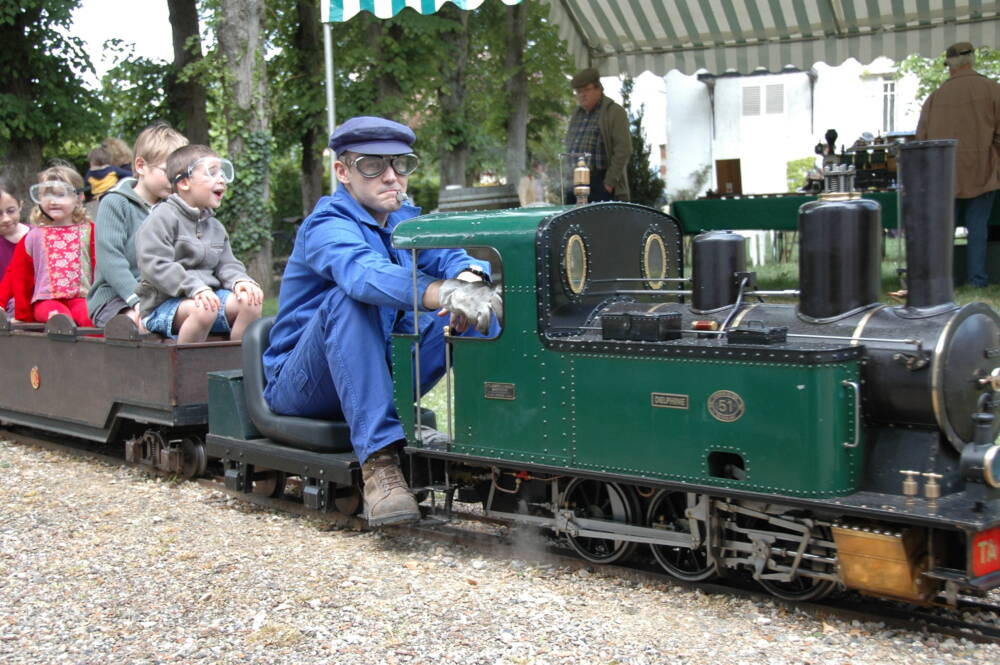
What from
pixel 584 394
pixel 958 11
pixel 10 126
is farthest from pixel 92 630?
pixel 10 126

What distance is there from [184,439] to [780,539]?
4.08 m

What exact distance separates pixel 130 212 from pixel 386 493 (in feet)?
10.7

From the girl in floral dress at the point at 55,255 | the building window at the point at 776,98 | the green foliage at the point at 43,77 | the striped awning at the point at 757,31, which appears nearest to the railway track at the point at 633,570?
the girl in floral dress at the point at 55,255

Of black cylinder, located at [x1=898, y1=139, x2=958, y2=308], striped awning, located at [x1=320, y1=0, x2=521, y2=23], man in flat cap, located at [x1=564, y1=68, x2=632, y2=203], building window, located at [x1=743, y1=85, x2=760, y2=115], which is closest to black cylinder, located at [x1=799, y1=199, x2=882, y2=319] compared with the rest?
black cylinder, located at [x1=898, y1=139, x2=958, y2=308]

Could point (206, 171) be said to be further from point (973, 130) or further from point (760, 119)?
point (760, 119)

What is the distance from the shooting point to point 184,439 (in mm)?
6766

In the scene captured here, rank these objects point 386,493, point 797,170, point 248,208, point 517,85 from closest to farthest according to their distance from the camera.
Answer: point 386,493, point 248,208, point 517,85, point 797,170

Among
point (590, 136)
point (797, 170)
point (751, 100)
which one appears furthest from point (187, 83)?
point (751, 100)

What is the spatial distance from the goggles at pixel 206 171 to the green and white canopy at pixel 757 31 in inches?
212

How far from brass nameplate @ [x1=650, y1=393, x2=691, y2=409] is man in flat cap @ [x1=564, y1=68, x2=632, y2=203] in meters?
6.19

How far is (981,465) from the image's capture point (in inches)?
141

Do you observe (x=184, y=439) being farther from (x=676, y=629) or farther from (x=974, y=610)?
(x=974, y=610)

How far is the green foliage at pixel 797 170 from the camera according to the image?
A: 101ft

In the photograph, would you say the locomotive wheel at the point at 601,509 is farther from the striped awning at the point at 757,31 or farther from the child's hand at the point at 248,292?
the striped awning at the point at 757,31
